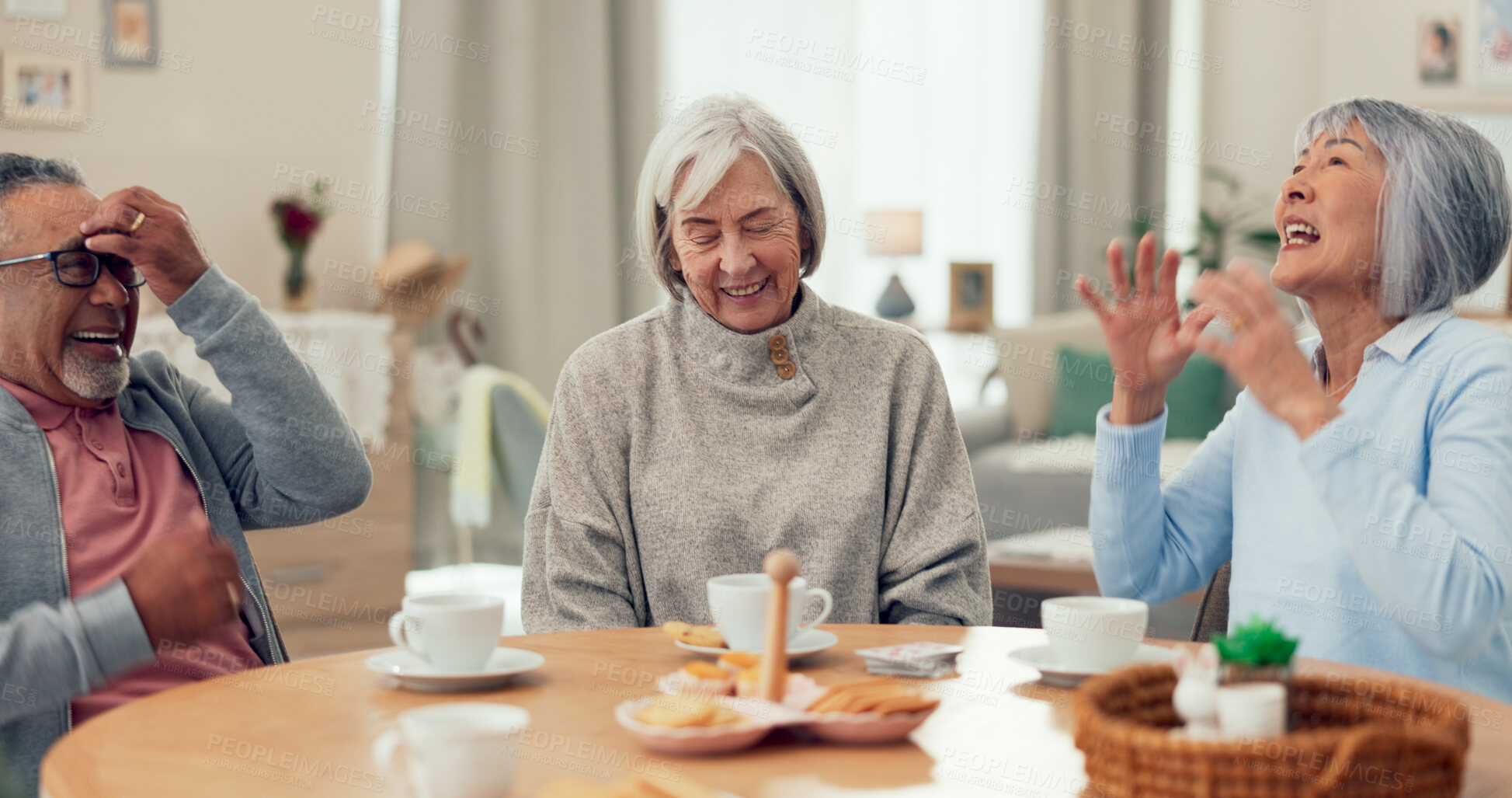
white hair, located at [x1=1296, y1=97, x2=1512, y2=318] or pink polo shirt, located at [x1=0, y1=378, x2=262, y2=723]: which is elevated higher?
white hair, located at [x1=1296, y1=97, x2=1512, y2=318]

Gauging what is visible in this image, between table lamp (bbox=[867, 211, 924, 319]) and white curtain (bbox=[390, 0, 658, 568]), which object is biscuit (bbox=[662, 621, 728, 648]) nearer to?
white curtain (bbox=[390, 0, 658, 568])

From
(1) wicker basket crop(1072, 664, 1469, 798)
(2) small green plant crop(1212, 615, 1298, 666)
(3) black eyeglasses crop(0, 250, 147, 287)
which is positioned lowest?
(1) wicker basket crop(1072, 664, 1469, 798)

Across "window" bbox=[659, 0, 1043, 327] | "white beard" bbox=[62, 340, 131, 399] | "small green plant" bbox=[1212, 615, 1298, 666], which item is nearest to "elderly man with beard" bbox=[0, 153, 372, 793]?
"white beard" bbox=[62, 340, 131, 399]

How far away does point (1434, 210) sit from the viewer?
4.64 feet

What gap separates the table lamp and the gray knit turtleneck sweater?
343cm

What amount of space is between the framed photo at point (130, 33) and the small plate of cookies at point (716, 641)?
3467mm

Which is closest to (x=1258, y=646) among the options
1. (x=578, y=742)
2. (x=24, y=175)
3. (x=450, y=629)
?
(x=578, y=742)

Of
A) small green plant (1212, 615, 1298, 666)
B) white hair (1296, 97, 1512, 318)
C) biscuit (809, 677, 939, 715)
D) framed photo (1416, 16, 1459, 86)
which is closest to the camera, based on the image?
small green plant (1212, 615, 1298, 666)

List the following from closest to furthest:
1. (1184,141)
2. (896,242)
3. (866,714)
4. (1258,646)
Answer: (1258,646)
(866,714)
(896,242)
(1184,141)

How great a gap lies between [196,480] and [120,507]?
4.0 inches

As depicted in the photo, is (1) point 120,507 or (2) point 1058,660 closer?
(2) point 1058,660

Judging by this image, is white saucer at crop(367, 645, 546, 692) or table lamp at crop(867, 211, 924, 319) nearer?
white saucer at crop(367, 645, 546, 692)

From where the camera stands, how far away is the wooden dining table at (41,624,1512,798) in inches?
35.9

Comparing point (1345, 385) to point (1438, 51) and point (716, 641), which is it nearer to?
point (716, 641)
